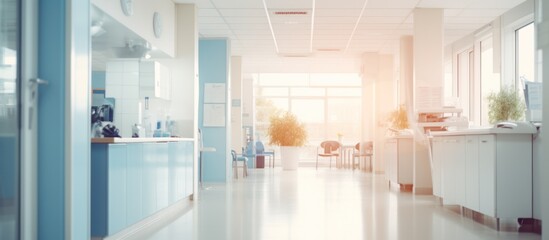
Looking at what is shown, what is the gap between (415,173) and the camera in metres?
8.82

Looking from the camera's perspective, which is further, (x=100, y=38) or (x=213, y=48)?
(x=213, y=48)

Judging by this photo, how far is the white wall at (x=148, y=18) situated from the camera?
5.62m

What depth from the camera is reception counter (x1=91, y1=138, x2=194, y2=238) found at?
4328 mm

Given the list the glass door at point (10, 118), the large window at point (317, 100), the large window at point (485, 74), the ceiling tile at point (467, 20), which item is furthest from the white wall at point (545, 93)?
the large window at point (317, 100)

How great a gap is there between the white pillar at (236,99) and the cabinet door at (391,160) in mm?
5155

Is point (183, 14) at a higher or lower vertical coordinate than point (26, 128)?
higher

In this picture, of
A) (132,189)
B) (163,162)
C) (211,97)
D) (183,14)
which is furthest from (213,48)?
(132,189)

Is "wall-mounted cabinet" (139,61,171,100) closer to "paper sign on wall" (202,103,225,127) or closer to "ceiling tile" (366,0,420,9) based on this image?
"ceiling tile" (366,0,420,9)

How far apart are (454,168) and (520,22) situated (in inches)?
147

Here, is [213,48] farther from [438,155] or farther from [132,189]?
[132,189]

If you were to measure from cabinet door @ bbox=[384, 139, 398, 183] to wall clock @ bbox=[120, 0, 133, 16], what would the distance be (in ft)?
17.5

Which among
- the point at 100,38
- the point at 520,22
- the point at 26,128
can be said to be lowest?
the point at 26,128

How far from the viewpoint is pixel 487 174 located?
17.6ft

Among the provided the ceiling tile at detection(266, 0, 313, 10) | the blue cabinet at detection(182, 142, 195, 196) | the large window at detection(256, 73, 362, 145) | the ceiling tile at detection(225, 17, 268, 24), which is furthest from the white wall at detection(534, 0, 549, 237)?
the large window at detection(256, 73, 362, 145)
